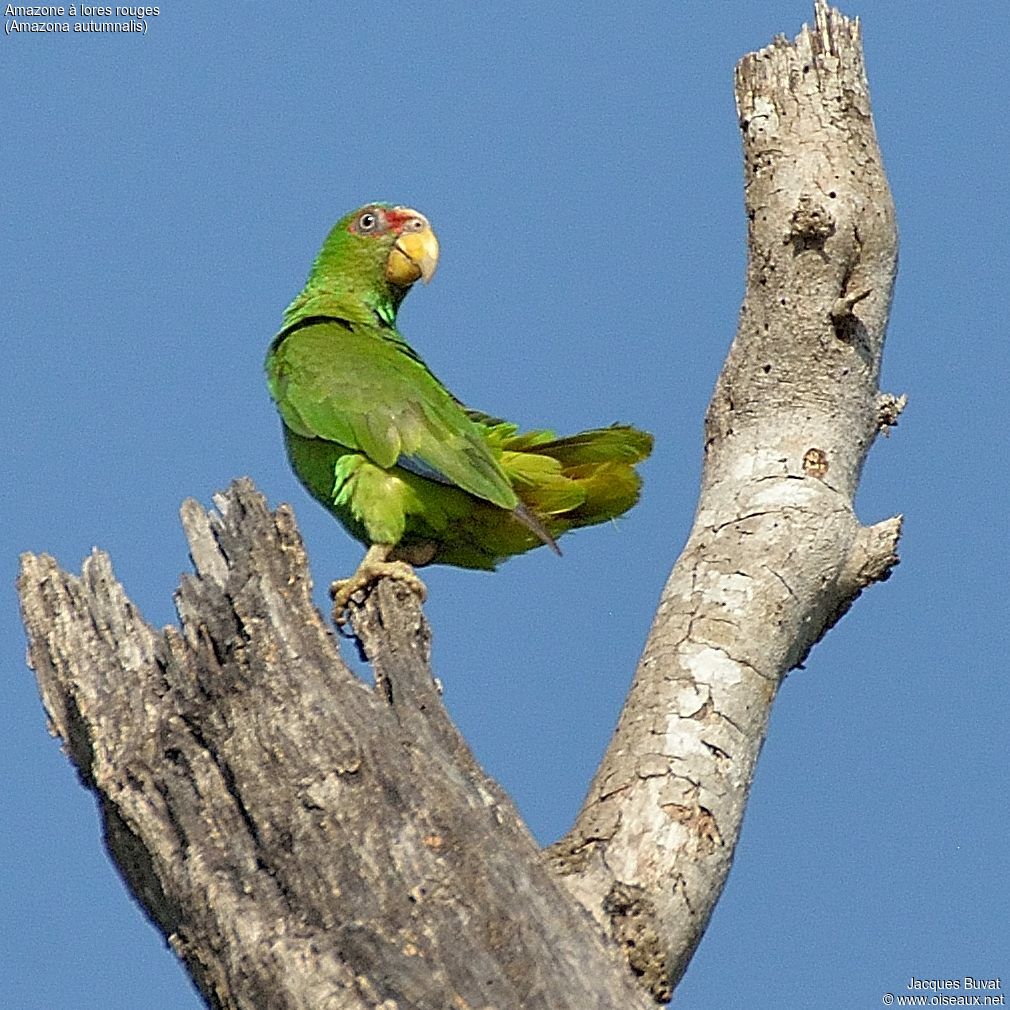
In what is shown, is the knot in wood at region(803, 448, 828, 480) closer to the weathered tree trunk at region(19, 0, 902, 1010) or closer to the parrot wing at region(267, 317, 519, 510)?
the weathered tree trunk at region(19, 0, 902, 1010)

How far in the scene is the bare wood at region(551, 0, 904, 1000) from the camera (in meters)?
4.73

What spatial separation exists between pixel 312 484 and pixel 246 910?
9.54ft

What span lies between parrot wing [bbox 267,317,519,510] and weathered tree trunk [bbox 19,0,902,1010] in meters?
1.11

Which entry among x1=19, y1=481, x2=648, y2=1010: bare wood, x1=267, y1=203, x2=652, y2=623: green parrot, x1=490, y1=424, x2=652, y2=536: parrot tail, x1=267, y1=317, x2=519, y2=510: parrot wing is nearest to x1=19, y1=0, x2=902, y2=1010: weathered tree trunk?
x1=19, y1=481, x2=648, y2=1010: bare wood

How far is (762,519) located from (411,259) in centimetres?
283

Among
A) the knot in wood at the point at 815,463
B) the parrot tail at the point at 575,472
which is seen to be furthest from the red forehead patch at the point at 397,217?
the knot in wood at the point at 815,463

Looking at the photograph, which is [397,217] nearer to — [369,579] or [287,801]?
[369,579]

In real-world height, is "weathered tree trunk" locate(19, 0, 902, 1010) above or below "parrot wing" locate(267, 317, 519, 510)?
below

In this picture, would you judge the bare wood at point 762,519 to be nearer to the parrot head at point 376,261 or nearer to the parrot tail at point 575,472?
the parrot tail at point 575,472

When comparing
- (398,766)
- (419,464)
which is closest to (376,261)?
(419,464)

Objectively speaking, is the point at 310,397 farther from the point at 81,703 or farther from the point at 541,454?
the point at 81,703

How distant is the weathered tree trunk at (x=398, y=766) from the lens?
13.6ft

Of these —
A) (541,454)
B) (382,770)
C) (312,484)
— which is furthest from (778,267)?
(382,770)

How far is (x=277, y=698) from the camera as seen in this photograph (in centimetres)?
445
